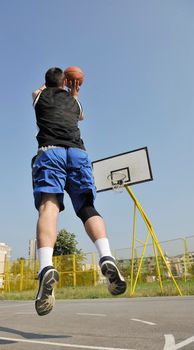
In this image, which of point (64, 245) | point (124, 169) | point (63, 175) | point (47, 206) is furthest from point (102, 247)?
point (64, 245)

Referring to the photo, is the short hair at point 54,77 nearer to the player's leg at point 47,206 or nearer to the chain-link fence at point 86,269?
the player's leg at point 47,206

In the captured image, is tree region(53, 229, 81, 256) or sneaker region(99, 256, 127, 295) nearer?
sneaker region(99, 256, 127, 295)

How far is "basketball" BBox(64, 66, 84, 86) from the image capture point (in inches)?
120

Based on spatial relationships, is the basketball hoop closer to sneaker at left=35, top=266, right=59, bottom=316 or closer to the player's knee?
the player's knee

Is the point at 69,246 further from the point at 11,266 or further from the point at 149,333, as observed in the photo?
the point at 149,333

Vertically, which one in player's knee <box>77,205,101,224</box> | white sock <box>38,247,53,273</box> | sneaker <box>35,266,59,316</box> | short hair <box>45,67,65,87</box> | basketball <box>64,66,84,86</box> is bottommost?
sneaker <box>35,266,59,316</box>

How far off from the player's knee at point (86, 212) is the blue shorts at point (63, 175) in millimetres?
36

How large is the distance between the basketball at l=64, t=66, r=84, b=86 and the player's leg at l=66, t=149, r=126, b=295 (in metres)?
0.92

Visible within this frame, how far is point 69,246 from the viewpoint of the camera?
3494 cm

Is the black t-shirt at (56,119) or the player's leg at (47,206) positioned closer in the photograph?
the player's leg at (47,206)

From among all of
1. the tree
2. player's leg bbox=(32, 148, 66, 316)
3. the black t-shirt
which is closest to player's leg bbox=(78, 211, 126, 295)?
player's leg bbox=(32, 148, 66, 316)

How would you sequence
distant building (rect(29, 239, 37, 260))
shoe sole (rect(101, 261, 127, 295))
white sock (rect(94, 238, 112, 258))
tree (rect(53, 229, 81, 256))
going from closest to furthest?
shoe sole (rect(101, 261, 127, 295)) → white sock (rect(94, 238, 112, 258)) → distant building (rect(29, 239, 37, 260)) → tree (rect(53, 229, 81, 256))

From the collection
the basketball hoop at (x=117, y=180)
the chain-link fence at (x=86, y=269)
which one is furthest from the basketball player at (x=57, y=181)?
the chain-link fence at (x=86, y=269)

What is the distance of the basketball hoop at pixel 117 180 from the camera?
30.2ft
